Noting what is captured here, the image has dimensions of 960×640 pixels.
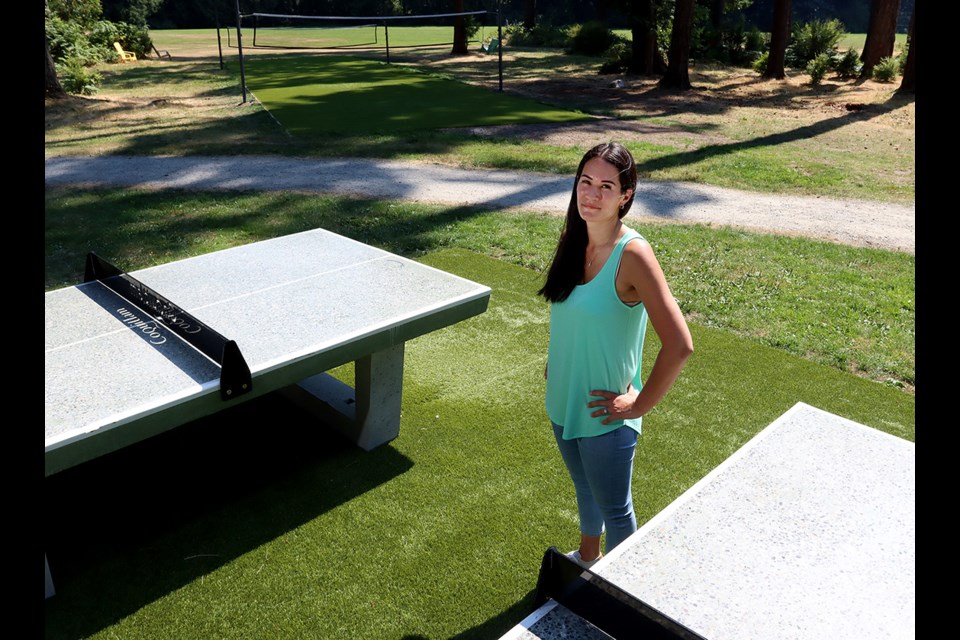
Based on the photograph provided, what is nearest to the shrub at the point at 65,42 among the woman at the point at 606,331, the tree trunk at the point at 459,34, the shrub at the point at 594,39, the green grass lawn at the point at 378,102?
the green grass lawn at the point at 378,102

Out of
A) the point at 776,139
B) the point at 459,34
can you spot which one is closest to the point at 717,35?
the point at 459,34

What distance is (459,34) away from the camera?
110 feet

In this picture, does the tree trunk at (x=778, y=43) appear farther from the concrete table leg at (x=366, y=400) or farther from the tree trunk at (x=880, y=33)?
the concrete table leg at (x=366, y=400)

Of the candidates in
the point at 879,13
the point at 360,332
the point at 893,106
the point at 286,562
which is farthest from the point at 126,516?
the point at 879,13

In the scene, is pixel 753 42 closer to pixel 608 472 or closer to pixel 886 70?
pixel 886 70

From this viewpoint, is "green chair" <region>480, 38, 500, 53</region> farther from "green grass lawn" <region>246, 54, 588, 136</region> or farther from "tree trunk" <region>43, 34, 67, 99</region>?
"tree trunk" <region>43, 34, 67, 99</region>

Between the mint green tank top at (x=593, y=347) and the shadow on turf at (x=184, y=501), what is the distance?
1888 millimetres

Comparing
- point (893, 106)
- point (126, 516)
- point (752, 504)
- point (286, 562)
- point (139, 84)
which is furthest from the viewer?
point (139, 84)

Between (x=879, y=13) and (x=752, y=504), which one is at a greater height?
(x=879, y=13)

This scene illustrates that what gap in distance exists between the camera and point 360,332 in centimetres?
414

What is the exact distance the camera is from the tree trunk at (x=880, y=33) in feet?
78.0
